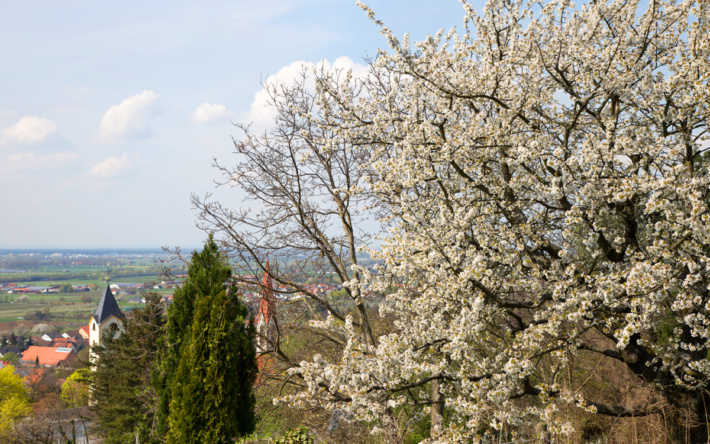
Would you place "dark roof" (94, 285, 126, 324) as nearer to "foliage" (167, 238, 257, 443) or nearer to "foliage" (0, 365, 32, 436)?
"foliage" (0, 365, 32, 436)

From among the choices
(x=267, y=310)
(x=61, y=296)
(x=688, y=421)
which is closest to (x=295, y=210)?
(x=267, y=310)

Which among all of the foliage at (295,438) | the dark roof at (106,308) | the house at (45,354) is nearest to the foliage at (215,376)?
the foliage at (295,438)

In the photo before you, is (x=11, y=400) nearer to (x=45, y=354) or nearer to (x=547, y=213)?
(x=547, y=213)

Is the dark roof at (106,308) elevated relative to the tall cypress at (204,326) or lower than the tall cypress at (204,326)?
lower

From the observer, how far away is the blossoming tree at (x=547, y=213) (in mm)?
4434

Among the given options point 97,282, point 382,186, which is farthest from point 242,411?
point 97,282

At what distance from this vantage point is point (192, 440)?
19.0 ft

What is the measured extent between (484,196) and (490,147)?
838 mm

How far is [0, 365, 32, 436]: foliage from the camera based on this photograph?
116 ft

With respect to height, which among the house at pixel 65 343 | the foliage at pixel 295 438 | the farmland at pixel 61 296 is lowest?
the house at pixel 65 343

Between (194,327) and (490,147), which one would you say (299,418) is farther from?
(490,147)

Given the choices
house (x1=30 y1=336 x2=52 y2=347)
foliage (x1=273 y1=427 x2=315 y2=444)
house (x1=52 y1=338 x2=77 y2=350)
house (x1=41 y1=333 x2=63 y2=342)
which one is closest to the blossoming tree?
foliage (x1=273 y1=427 x2=315 y2=444)

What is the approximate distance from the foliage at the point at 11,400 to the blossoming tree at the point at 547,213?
36.8 m

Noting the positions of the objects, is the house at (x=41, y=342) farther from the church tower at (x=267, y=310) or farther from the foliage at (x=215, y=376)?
the foliage at (x=215, y=376)
